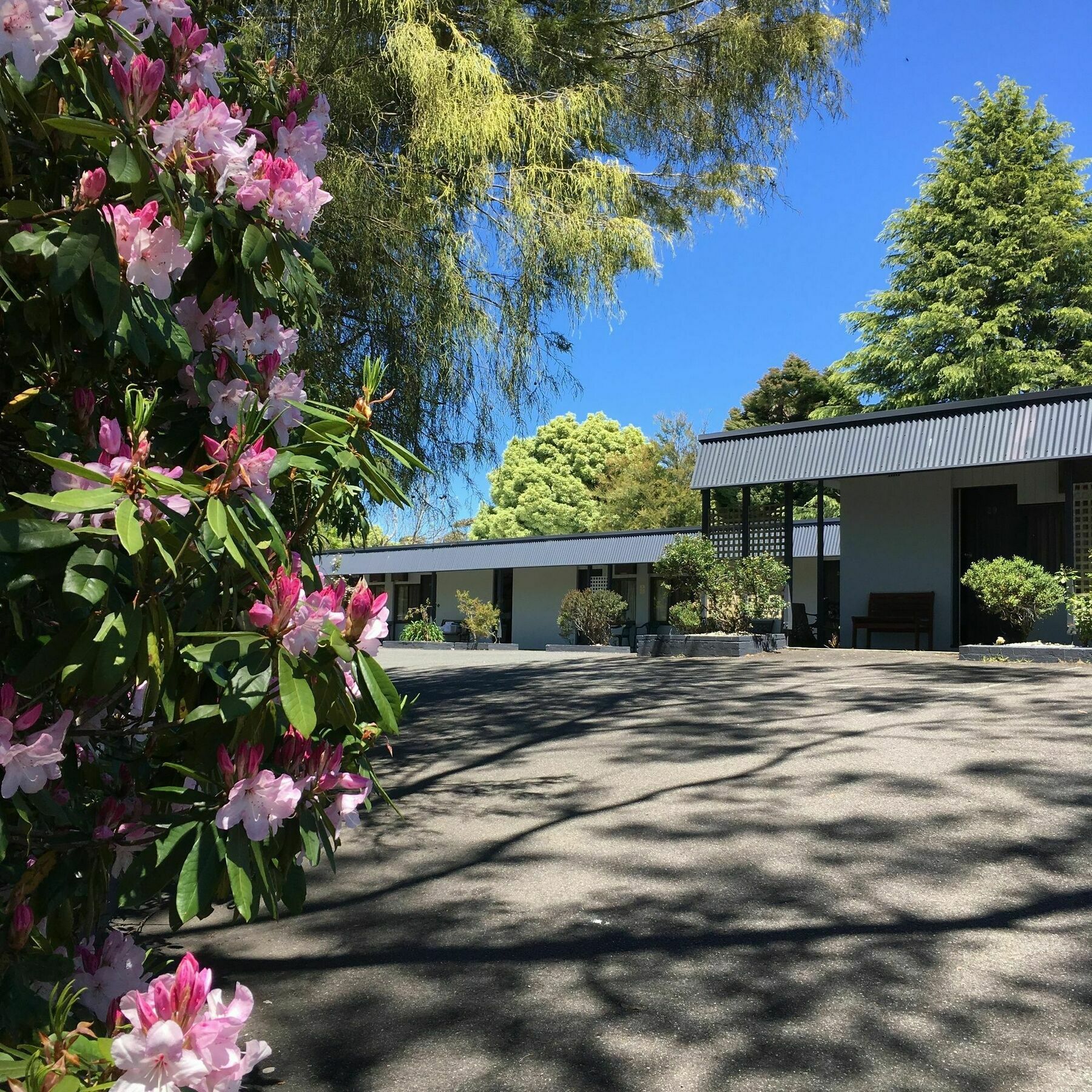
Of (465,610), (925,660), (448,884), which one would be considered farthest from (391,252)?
(465,610)

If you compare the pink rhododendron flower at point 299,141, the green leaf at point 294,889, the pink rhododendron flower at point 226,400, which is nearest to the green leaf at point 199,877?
the green leaf at point 294,889

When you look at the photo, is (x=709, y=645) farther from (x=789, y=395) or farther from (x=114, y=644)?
(x=789, y=395)

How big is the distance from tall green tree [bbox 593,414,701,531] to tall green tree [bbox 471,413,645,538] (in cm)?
651

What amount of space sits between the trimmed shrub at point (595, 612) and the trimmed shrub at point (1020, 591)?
41.3 feet

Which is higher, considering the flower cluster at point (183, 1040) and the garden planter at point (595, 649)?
the flower cluster at point (183, 1040)

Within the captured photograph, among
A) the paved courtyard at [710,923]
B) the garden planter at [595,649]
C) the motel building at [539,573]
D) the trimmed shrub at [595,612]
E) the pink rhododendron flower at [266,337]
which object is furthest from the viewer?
the motel building at [539,573]

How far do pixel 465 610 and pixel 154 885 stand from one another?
93.3 ft

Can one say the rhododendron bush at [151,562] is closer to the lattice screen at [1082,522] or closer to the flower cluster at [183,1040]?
the flower cluster at [183,1040]

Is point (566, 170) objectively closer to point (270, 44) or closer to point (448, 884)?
point (270, 44)

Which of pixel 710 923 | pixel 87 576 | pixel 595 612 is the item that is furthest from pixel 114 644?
pixel 595 612

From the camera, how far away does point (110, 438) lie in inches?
69.4

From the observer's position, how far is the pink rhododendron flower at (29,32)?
1.58 metres

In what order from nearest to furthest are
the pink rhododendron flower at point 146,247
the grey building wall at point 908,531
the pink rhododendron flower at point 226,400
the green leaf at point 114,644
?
the green leaf at point 114,644
the pink rhododendron flower at point 146,247
the pink rhododendron flower at point 226,400
the grey building wall at point 908,531

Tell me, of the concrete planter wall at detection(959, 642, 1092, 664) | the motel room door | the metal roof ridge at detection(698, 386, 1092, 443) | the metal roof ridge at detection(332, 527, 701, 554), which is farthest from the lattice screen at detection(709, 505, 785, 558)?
the metal roof ridge at detection(332, 527, 701, 554)
